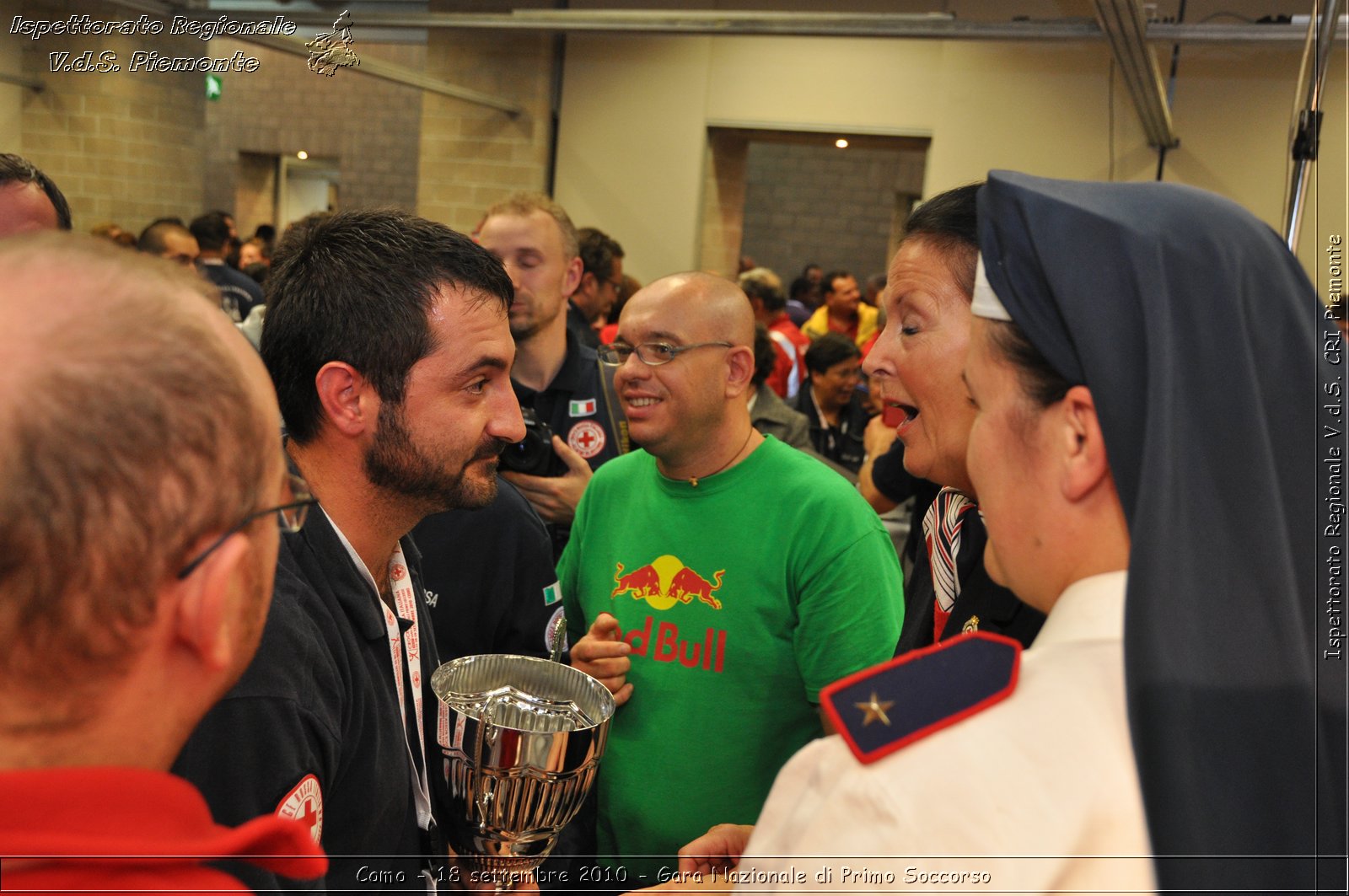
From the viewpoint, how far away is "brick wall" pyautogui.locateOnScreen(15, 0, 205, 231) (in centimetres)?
847

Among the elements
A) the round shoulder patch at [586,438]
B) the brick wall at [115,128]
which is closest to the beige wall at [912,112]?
the brick wall at [115,128]

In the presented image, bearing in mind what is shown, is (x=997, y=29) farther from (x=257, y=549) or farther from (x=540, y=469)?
(x=257, y=549)

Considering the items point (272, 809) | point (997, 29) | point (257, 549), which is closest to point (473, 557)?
point (272, 809)

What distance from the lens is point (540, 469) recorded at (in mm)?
3287

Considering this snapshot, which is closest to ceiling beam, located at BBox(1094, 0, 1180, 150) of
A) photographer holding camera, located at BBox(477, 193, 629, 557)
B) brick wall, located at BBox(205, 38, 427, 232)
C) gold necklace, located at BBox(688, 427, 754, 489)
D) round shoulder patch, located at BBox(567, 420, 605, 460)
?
photographer holding camera, located at BBox(477, 193, 629, 557)

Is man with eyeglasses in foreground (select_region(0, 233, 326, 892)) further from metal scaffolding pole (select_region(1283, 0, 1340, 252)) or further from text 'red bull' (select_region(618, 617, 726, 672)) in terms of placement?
metal scaffolding pole (select_region(1283, 0, 1340, 252))

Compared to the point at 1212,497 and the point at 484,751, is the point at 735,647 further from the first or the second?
the point at 1212,497

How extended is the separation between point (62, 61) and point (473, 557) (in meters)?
7.75

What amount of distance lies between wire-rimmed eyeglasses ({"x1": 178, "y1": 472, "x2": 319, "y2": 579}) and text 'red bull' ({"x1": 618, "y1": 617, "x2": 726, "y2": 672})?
1.40m

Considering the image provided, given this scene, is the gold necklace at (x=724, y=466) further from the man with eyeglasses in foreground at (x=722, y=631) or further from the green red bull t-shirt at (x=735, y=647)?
the green red bull t-shirt at (x=735, y=647)

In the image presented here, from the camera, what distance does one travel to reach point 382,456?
1.85m

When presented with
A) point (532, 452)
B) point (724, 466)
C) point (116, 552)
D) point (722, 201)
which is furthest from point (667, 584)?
point (722, 201)

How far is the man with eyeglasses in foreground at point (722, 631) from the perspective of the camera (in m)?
2.25

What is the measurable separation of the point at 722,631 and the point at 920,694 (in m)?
1.39
